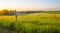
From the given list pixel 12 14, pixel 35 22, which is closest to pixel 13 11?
pixel 12 14

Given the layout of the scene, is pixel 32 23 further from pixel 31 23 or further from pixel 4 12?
pixel 4 12

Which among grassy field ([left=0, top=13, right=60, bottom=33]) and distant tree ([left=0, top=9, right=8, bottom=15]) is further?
distant tree ([left=0, top=9, right=8, bottom=15])

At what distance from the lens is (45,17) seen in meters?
2.04

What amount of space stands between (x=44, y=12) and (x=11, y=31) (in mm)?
595

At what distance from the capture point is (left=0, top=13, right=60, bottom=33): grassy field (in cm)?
201

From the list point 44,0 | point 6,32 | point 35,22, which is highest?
point 44,0

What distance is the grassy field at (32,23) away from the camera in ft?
6.60

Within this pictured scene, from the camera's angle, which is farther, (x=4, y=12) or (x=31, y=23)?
(x=4, y=12)

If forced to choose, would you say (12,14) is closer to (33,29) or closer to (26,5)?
(26,5)

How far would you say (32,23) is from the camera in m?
2.10

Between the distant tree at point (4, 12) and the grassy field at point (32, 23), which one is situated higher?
the distant tree at point (4, 12)

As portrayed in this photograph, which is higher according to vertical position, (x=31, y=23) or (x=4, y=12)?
(x=4, y=12)

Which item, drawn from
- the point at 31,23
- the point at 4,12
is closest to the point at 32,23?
the point at 31,23

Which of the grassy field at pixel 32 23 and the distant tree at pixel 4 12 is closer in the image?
the grassy field at pixel 32 23
